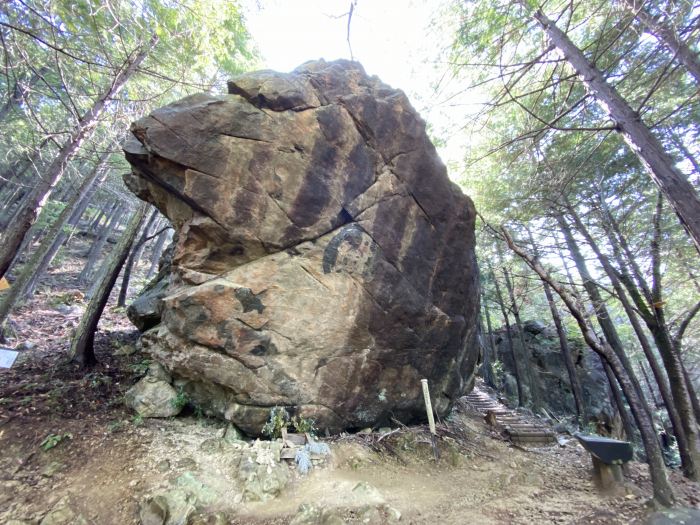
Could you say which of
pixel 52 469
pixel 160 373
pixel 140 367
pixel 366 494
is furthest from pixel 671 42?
pixel 140 367

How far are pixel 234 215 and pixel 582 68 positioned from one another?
21.1 feet

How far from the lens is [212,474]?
14.3 feet

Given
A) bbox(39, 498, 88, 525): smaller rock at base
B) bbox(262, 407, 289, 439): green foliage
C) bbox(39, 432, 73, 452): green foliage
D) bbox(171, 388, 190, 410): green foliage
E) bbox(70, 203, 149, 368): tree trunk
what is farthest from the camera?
bbox(70, 203, 149, 368): tree trunk

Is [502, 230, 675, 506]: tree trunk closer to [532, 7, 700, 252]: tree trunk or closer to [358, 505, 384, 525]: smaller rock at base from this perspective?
[532, 7, 700, 252]: tree trunk

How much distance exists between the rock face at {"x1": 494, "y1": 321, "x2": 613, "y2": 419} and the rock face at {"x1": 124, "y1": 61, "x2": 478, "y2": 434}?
14.0m

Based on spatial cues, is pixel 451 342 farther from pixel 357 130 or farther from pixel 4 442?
pixel 4 442

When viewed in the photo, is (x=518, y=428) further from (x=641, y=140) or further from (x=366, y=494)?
(x=641, y=140)

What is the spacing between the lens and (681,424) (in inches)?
250

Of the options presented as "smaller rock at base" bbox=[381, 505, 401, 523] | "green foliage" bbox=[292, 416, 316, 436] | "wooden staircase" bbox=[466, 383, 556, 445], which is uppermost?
"wooden staircase" bbox=[466, 383, 556, 445]

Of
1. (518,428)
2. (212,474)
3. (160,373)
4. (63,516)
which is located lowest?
(63,516)

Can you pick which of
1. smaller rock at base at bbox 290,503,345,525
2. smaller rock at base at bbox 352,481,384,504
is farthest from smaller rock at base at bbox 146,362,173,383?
smaller rock at base at bbox 352,481,384,504

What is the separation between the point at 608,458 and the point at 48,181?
11.6 m

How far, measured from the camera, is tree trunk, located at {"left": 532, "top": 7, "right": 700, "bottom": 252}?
383 centimetres

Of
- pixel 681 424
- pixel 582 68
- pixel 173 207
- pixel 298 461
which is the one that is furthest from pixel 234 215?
pixel 681 424
